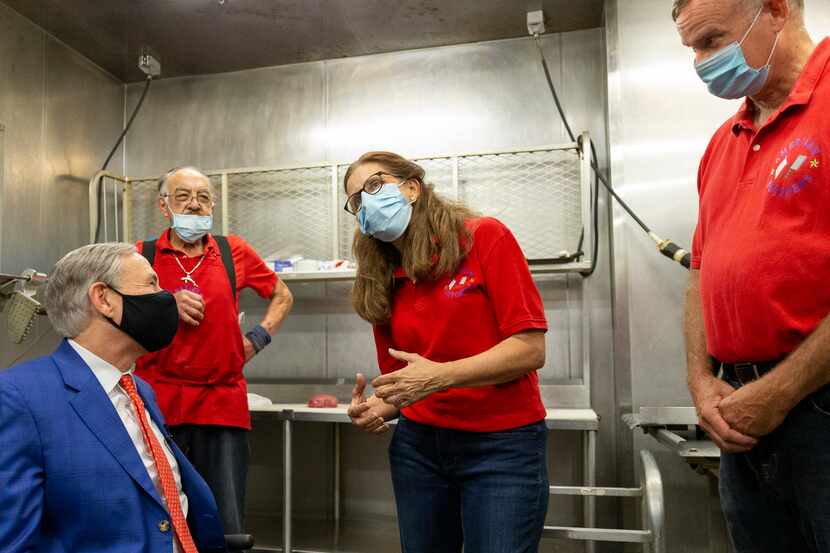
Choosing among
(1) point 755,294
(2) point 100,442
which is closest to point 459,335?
(1) point 755,294

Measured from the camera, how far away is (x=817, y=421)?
40.3 inches

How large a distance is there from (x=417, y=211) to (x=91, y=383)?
0.77m

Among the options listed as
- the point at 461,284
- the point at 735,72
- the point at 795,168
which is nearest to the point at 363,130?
the point at 461,284

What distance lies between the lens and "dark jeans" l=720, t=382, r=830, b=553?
3.31 feet

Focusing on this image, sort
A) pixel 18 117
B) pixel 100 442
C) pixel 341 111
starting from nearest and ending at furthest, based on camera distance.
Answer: pixel 100 442, pixel 18 117, pixel 341 111

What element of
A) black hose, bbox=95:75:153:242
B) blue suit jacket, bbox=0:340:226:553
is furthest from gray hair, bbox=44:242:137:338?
black hose, bbox=95:75:153:242

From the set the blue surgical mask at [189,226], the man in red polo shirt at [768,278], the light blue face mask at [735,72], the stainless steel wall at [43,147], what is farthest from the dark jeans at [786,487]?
the stainless steel wall at [43,147]

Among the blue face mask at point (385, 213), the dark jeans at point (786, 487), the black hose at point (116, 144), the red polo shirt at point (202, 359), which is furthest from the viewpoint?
the black hose at point (116, 144)

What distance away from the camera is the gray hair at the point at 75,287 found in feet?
4.90

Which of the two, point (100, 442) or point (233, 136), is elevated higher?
point (233, 136)

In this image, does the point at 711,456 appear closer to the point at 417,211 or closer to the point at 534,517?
the point at 534,517

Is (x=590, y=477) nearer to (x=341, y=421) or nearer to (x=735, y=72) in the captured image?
(x=341, y=421)

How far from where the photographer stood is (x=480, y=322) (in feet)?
4.70

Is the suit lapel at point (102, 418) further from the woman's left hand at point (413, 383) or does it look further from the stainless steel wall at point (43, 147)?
the stainless steel wall at point (43, 147)
